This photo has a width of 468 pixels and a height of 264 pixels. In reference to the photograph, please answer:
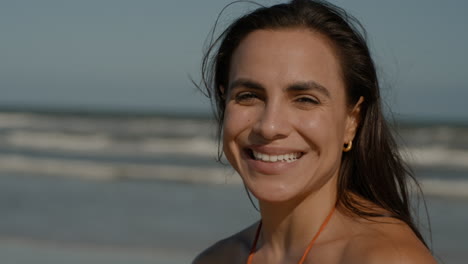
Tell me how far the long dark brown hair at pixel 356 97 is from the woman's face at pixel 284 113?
63 millimetres

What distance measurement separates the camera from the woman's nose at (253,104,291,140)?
2807 mm

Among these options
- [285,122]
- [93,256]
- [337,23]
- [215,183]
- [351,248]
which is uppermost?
[337,23]

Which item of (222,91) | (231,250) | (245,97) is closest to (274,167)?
(245,97)

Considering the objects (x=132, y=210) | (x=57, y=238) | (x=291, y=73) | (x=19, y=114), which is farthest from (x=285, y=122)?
(x=19, y=114)

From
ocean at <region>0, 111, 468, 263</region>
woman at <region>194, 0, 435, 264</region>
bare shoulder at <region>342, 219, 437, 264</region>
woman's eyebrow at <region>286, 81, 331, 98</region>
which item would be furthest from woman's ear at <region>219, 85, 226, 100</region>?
ocean at <region>0, 111, 468, 263</region>

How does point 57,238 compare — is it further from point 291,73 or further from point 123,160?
point 123,160

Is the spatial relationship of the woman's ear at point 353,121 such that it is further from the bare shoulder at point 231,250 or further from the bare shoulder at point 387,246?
the bare shoulder at point 231,250

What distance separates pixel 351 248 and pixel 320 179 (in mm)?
290

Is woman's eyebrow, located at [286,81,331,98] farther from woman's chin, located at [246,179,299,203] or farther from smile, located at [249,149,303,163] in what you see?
woman's chin, located at [246,179,299,203]

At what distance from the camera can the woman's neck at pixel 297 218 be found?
3.11 meters

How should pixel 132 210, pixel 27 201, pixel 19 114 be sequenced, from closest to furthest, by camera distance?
pixel 132 210, pixel 27 201, pixel 19 114

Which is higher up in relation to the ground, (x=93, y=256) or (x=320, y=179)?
(x=320, y=179)

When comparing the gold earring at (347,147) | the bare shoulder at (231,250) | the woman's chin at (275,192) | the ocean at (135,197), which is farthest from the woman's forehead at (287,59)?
the ocean at (135,197)

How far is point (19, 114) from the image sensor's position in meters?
34.8
